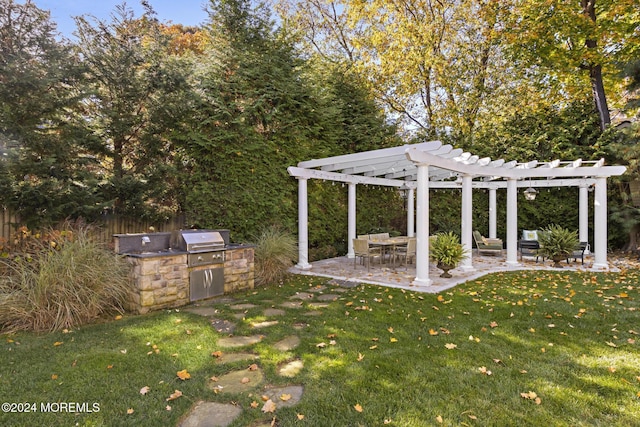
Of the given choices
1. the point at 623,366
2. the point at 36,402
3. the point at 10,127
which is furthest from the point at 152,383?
the point at 10,127

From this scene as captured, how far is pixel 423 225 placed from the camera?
7.01 m

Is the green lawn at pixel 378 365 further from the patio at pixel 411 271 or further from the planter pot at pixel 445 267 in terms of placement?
the planter pot at pixel 445 267

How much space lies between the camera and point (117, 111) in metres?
6.71

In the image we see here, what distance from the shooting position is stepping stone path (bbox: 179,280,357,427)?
2604mm

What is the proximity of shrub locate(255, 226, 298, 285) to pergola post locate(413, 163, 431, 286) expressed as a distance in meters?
2.81

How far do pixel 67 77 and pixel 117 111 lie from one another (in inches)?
37.1

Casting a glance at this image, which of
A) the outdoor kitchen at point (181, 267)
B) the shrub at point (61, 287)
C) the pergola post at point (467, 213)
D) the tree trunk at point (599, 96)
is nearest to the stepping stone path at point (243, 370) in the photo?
the outdoor kitchen at point (181, 267)

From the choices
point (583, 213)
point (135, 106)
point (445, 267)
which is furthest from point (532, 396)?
point (583, 213)

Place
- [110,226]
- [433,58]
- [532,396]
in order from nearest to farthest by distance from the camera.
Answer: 1. [532,396]
2. [110,226]
3. [433,58]

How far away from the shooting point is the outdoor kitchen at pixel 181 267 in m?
5.28

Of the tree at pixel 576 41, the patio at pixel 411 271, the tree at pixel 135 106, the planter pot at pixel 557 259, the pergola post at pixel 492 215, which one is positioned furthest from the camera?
the pergola post at pixel 492 215

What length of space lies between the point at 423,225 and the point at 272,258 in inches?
128

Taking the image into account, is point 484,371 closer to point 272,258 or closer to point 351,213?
point 272,258

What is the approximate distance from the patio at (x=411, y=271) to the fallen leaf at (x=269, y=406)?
441 centimetres
